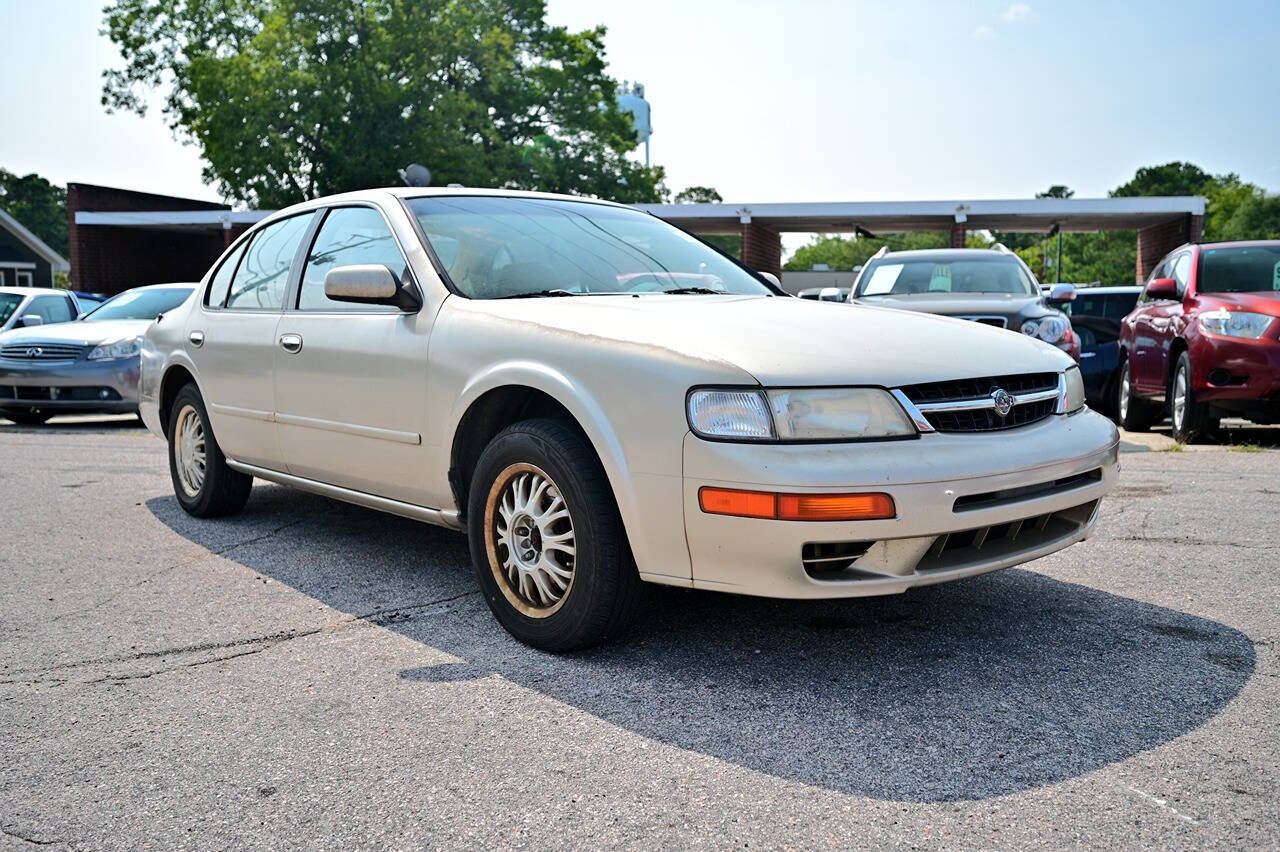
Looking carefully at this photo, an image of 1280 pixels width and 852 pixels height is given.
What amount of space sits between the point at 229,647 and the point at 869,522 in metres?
2.13

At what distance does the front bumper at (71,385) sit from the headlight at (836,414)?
9401 millimetres

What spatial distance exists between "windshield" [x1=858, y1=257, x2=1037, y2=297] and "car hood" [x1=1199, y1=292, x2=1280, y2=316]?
4.48 feet

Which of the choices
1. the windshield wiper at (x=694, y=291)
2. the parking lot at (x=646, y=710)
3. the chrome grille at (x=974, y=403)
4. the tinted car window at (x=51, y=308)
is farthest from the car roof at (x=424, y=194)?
the tinted car window at (x=51, y=308)

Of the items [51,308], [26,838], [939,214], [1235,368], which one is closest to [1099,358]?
[1235,368]

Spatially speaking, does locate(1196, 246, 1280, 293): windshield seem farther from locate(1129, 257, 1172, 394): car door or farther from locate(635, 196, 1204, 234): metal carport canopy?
locate(635, 196, 1204, 234): metal carport canopy

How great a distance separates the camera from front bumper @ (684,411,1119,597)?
10.1ft

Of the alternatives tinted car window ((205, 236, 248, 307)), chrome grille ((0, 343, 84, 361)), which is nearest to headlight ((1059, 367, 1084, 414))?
tinted car window ((205, 236, 248, 307))

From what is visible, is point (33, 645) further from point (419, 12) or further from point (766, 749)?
point (419, 12)

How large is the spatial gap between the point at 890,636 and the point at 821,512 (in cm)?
87

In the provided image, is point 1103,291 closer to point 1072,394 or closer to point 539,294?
point 1072,394

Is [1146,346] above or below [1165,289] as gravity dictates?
below

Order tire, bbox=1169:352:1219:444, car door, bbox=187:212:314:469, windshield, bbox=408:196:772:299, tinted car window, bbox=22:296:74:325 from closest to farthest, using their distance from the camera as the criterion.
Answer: windshield, bbox=408:196:772:299
car door, bbox=187:212:314:469
tire, bbox=1169:352:1219:444
tinted car window, bbox=22:296:74:325

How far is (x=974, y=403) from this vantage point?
336 centimetres

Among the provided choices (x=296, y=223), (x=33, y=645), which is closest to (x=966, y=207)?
(x=296, y=223)
